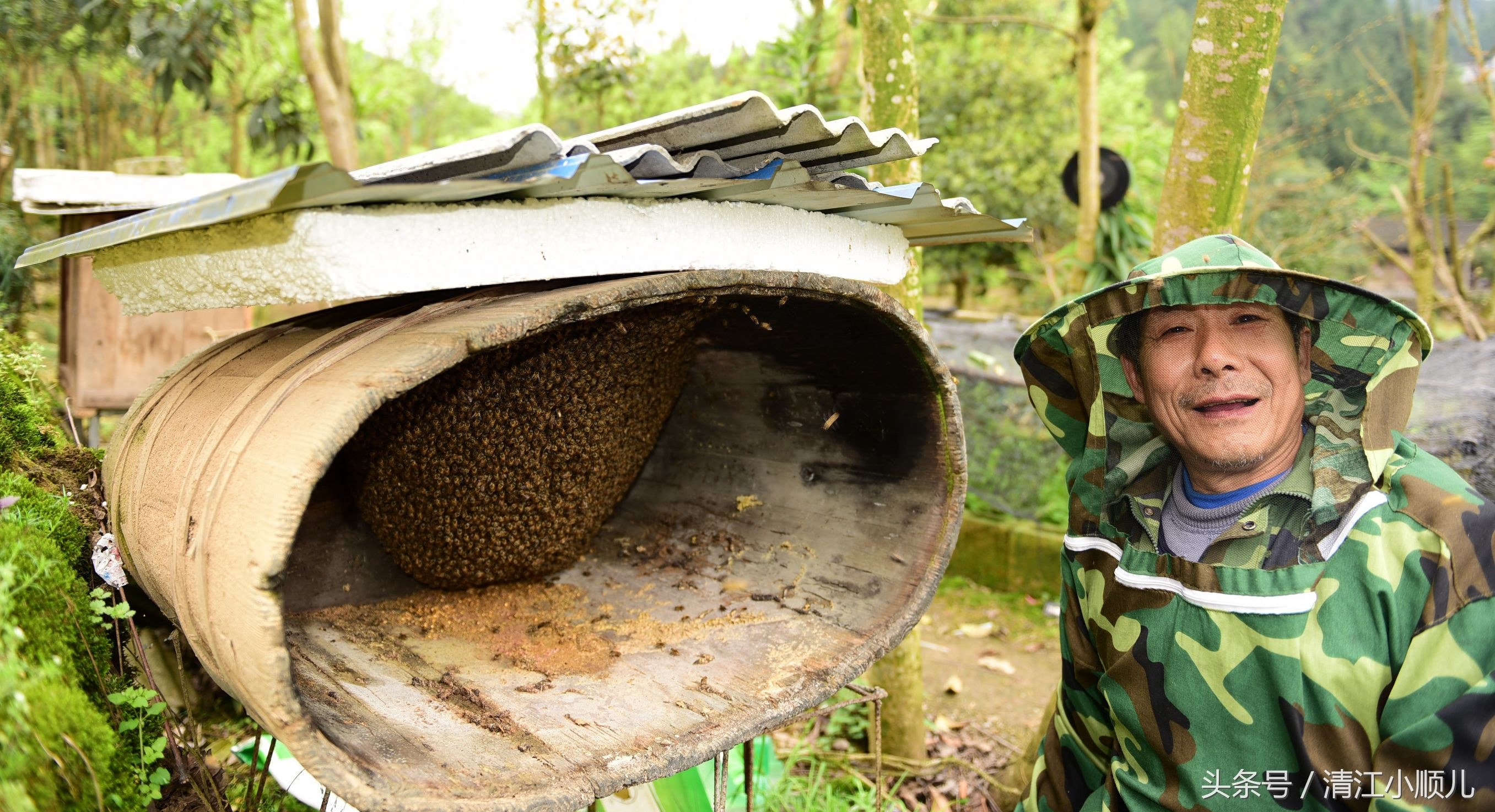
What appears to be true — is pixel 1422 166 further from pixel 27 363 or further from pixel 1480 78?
pixel 27 363

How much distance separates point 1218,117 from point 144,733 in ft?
11.4

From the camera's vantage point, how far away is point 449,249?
4.74ft

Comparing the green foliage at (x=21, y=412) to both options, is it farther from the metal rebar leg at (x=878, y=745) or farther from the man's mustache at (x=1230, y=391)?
the man's mustache at (x=1230, y=391)

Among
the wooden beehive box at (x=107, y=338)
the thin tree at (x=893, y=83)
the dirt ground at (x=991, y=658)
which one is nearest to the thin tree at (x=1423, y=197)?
the dirt ground at (x=991, y=658)

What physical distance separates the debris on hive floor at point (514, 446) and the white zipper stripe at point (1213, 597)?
47.8 inches

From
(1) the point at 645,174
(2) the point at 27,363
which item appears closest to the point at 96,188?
(2) the point at 27,363

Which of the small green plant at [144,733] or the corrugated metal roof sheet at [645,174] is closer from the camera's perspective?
the corrugated metal roof sheet at [645,174]

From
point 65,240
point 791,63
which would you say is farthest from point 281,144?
point 65,240

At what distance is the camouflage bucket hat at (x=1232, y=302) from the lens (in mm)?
1908

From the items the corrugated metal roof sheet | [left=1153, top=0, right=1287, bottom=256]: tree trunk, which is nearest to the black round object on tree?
[left=1153, top=0, right=1287, bottom=256]: tree trunk

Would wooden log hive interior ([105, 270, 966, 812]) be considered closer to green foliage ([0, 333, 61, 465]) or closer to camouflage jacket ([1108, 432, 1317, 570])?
green foliage ([0, 333, 61, 465])

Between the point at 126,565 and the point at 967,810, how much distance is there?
3.34 meters

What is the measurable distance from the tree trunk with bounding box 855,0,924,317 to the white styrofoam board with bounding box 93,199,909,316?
5.22 ft

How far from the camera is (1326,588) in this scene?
1810 mm
